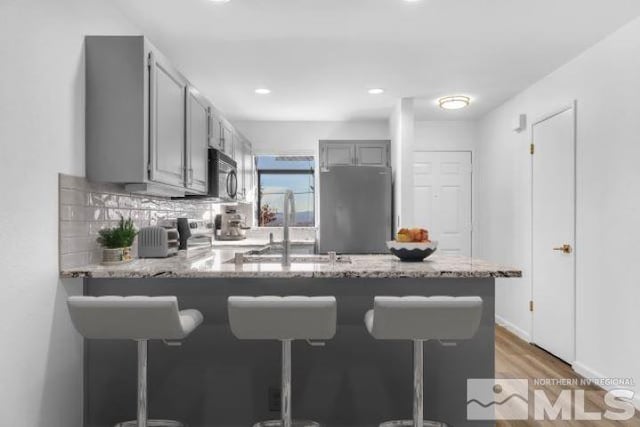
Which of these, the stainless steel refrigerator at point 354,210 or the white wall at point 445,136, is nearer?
Answer: the stainless steel refrigerator at point 354,210

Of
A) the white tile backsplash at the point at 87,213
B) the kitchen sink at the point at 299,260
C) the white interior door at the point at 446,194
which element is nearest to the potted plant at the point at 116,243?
the white tile backsplash at the point at 87,213

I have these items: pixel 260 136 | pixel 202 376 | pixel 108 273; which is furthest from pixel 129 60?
pixel 260 136

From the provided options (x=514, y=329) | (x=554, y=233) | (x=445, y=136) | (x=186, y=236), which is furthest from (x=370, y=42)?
(x=514, y=329)

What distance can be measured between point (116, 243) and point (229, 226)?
113 inches

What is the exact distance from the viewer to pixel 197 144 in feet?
11.1

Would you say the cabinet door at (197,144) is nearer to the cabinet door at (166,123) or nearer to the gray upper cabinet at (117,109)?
the cabinet door at (166,123)

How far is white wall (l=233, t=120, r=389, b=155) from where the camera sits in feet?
19.6

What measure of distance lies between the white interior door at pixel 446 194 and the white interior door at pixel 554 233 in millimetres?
1601

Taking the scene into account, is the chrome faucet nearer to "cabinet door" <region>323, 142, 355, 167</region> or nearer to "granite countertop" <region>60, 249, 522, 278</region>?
"granite countertop" <region>60, 249, 522, 278</region>

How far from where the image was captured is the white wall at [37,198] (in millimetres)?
1833

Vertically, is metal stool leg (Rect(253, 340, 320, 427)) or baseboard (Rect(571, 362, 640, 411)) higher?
metal stool leg (Rect(253, 340, 320, 427))

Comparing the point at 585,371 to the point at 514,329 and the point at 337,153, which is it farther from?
the point at 337,153

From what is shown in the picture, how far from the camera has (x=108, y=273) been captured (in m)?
2.10

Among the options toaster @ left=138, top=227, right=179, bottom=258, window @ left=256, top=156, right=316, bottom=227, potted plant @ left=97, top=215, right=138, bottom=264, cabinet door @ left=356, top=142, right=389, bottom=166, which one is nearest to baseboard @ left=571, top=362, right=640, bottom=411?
cabinet door @ left=356, top=142, right=389, bottom=166
